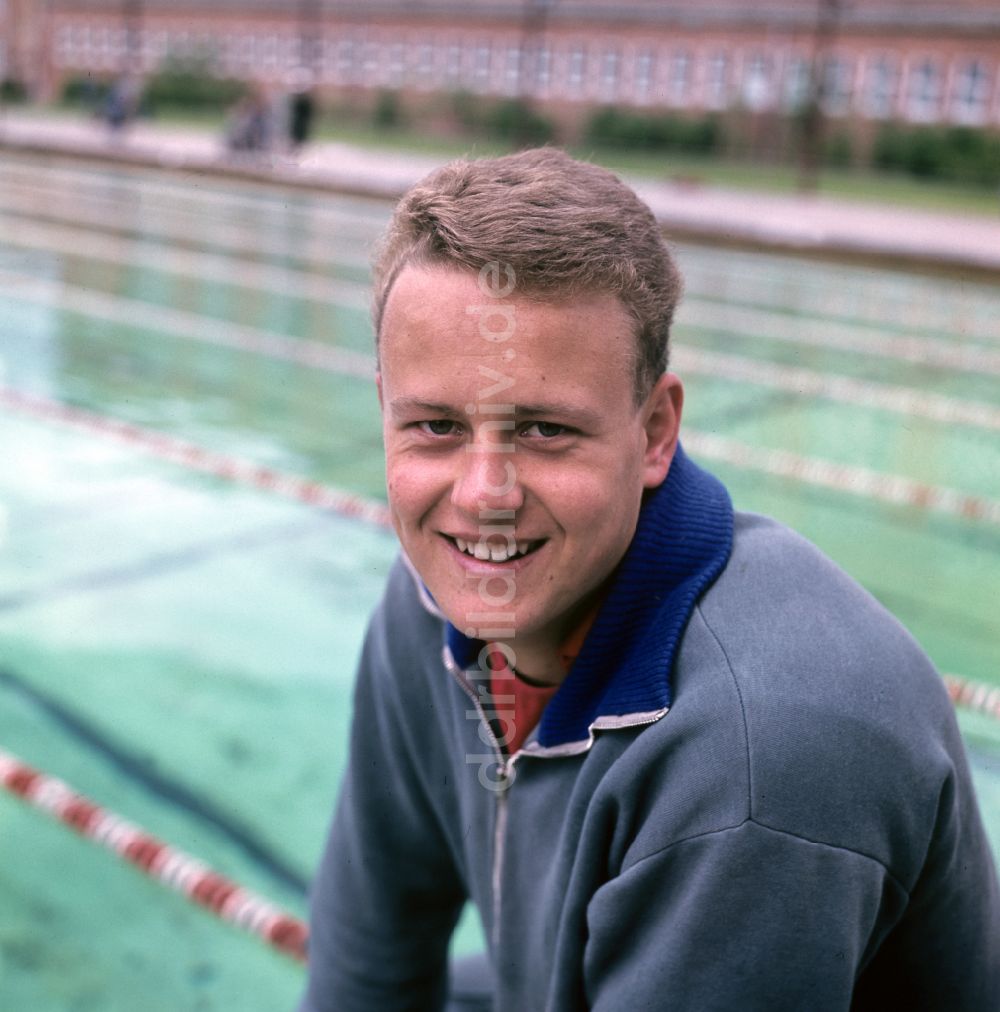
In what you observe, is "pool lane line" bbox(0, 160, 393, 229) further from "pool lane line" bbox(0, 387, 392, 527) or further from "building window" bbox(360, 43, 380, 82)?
"building window" bbox(360, 43, 380, 82)

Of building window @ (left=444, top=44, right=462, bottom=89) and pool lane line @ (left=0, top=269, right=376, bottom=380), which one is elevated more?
building window @ (left=444, top=44, right=462, bottom=89)

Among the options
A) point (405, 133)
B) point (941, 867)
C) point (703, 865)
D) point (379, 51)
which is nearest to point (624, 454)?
point (703, 865)

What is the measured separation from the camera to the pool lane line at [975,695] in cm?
421

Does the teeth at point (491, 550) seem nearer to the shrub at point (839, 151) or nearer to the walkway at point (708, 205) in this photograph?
the walkway at point (708, 205)

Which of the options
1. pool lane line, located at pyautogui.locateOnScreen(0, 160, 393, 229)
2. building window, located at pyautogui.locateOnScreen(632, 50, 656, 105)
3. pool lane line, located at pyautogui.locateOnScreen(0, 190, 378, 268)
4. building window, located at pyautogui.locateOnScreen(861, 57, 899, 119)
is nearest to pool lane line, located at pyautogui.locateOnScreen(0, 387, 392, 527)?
pool lane line, located at pyautogui.locateOnScreen(0, 190, 378, 268)

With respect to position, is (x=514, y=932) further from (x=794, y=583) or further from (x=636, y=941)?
(x=794, y=583)

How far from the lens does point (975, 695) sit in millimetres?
4301

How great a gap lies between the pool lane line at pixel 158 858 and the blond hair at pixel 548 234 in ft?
6.38

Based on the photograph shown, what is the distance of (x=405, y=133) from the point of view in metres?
39.2

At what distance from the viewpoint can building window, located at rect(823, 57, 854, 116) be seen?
37688 mm

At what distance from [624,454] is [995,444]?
22.0 feet

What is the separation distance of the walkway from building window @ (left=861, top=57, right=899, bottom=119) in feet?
48.8

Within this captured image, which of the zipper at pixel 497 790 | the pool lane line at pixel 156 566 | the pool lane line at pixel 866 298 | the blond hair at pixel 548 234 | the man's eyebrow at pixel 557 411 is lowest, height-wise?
the pool lane line at pixel 866 298

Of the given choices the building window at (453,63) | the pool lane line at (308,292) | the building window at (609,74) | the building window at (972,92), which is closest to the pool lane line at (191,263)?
the pool lane line at (308,292)
